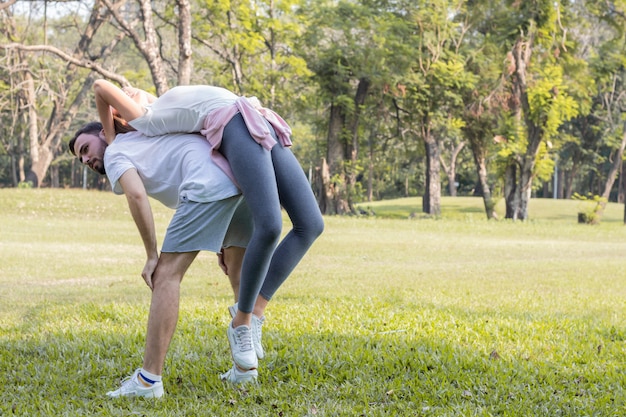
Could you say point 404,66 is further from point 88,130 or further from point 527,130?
point 88,130

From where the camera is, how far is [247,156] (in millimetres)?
3846

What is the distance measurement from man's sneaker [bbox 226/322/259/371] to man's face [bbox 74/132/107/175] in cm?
106

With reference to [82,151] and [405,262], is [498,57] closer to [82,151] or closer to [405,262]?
[405,262]

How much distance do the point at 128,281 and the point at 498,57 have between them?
21862 mm

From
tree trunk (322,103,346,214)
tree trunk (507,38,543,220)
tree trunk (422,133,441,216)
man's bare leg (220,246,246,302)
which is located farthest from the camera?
tree trunk (422,133,441,216)

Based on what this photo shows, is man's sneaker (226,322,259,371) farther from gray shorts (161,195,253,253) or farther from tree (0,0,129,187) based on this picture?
tree (0,0,129,187)

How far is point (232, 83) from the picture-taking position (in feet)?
95.5

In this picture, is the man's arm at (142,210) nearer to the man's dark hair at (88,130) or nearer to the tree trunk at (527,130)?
the man's dark hair at (88,130)

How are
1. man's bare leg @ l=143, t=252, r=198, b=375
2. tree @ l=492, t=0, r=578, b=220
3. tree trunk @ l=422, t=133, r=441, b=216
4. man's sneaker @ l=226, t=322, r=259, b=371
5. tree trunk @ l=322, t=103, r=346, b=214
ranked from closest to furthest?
man's bare leg @ l=143, t=252, r=198, b=375
man's sneaker @ l=226, t=322, r=259, b=371
tree @ l=492, t=0, r=578, b=220
tree trunk @ l=322, t=103, r=346, b=214
tree trunk @ l=422, t=133, r=441, b=216

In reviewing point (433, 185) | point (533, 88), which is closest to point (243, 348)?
point (533, 88)

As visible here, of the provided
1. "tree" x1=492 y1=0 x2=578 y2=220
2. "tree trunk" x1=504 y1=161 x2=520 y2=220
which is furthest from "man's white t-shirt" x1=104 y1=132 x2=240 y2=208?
"tree trunk" x1=504 y1=161 x2=520 y2=220

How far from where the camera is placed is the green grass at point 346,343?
3818 mm

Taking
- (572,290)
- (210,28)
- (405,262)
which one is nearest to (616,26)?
(210,28)

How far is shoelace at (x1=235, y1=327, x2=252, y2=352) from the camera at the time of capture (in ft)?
13.3
